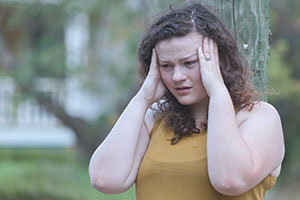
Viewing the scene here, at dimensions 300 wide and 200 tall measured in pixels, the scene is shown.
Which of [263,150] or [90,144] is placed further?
[90,144]

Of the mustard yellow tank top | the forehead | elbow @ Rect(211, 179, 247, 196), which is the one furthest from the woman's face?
elbow @ Rect(211, 179, 247, 196)

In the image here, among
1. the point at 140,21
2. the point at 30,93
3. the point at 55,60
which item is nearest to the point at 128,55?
the point at 140,21

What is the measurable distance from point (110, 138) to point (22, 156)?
9.44m

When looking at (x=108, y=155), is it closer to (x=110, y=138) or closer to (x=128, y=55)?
(x=110, y=138)

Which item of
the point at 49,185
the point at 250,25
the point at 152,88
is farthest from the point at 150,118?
the point at 49,185

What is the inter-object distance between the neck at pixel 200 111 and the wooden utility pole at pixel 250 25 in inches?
14.7

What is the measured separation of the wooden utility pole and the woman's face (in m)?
0.43

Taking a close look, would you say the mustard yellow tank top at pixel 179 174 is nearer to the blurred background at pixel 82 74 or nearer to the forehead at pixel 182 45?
the forehead at pixel 182 45

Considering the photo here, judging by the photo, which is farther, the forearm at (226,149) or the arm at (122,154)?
the arm at (122,154)

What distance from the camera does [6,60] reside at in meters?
9.09

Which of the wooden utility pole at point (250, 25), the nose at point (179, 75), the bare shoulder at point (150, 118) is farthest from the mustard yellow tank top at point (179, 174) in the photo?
the wooden utility pole at point (250, 25)

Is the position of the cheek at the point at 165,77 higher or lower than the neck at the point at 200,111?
higher

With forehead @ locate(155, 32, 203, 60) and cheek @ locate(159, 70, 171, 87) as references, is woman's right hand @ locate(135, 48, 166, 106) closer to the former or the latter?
cheek @ locate(159, 70, 171, 87)

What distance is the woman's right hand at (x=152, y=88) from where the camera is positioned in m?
2.09
